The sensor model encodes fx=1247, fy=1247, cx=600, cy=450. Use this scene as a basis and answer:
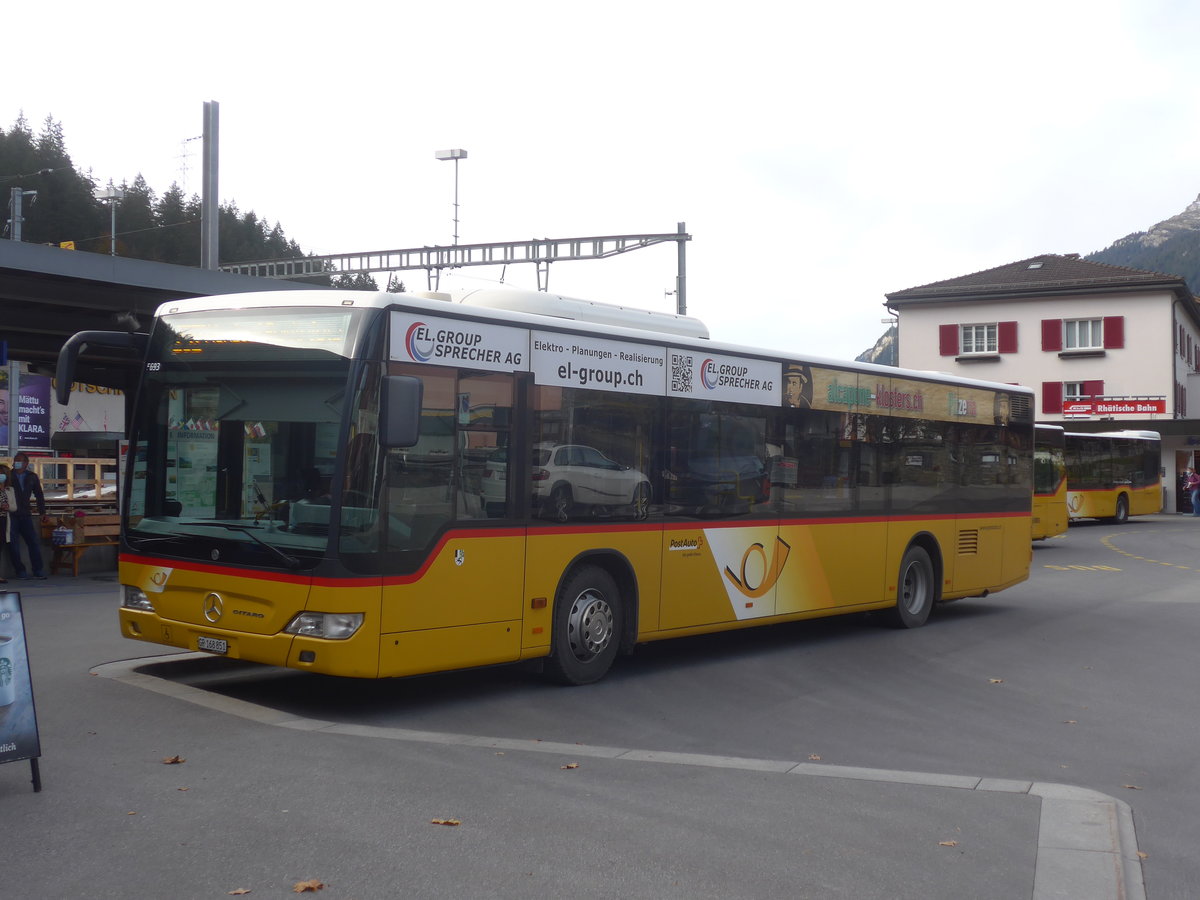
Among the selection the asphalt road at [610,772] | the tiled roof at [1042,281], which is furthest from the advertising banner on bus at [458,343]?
the tiled roof at [1042,281]

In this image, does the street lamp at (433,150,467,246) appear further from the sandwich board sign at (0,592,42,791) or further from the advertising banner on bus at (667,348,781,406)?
the sandwich board sign at (0,592,42,791)

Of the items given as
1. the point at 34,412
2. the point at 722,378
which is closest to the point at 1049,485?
the point at 722,378

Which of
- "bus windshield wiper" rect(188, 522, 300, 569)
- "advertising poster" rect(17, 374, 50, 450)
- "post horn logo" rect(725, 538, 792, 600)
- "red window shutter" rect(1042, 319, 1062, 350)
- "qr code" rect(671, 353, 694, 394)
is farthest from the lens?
"red window shutter" rect(1042, 319, 1062, 350)

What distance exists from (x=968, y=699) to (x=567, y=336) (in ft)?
14.5

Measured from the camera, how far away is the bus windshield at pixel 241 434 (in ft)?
27.1

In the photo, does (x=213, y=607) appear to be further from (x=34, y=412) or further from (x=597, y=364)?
(x=34, y=412)

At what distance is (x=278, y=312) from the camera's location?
8.73 m

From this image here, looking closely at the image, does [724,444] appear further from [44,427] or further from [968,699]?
[44,427]

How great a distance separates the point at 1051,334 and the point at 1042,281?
255 cm

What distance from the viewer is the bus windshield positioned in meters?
8.26

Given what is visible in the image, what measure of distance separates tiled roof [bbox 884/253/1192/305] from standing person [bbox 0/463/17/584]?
4822 centimetres

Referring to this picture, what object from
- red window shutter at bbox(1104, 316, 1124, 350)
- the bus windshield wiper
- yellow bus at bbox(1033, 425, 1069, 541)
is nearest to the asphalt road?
the bus windshield wiper

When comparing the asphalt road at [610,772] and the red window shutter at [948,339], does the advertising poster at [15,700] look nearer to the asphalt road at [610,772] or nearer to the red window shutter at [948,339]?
the asphalt road at [610,772]

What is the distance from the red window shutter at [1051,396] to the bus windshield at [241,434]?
5194 cm
